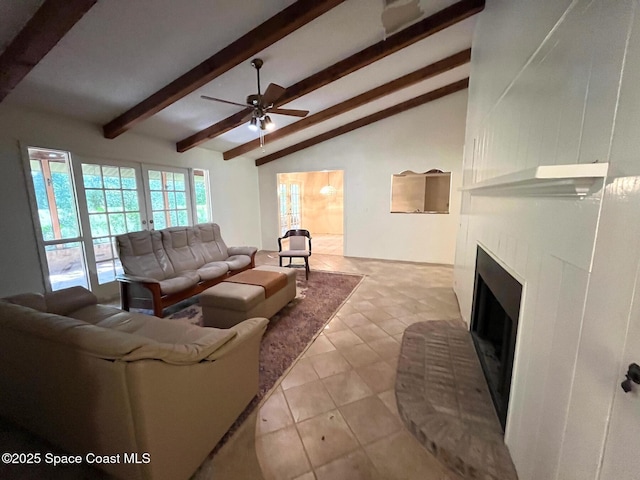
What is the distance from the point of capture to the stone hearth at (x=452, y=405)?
133cm

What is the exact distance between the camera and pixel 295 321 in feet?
9.64

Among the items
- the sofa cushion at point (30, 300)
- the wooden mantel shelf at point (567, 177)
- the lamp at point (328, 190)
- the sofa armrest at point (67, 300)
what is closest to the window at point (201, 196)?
the sofa armrest at point (67, 300)

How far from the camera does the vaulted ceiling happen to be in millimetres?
1958

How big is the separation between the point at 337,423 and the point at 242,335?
802 mm

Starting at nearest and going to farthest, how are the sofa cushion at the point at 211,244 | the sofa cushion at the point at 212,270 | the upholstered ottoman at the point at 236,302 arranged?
the upholstered ottoman at the point at 236,302 < the sofa cushion at the point at 212,270 < the sofa cushion at the point at 211,244

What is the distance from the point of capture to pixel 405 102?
4930 mm

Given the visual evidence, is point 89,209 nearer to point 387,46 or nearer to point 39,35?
point 39,35

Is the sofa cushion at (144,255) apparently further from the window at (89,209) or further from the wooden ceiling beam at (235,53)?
the wooden ceiling beam at (235,53)

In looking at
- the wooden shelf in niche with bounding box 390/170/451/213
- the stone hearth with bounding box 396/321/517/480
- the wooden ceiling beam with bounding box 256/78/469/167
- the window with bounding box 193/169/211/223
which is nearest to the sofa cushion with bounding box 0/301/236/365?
the stone hearth with bounding box 396/321/517/480

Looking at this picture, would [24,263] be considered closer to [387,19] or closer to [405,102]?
[387,19]

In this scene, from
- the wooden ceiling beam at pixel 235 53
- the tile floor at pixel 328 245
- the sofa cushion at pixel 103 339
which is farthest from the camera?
the tile floor at pixel 328 245

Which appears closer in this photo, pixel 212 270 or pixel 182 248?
pixel 212 270

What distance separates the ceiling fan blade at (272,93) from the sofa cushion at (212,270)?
2170 mm

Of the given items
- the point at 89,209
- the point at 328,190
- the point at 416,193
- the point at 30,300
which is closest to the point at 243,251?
the point at 89,209
